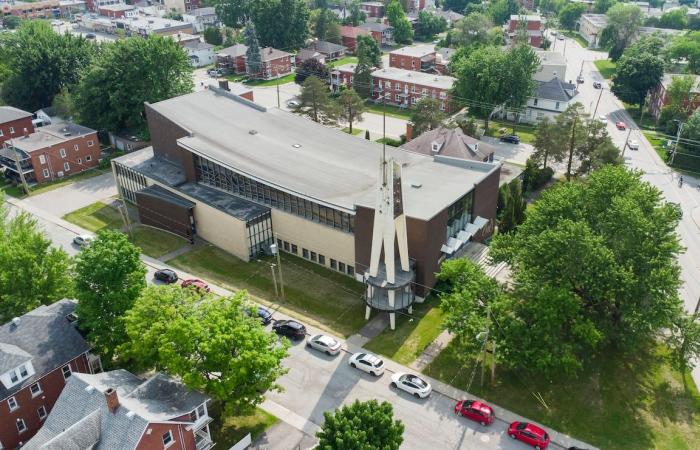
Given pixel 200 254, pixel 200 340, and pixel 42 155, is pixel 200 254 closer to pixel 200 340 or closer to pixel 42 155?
pixel 200 340

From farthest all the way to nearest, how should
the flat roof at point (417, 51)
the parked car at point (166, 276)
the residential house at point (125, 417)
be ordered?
the flat roof at point (417, 51) → the parked car at point (166, 276) → the residential house at point (125, 417)

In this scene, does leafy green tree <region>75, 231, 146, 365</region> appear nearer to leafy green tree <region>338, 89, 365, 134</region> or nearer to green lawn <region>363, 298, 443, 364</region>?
green lawn <region>363, 298, 443, 364</region>

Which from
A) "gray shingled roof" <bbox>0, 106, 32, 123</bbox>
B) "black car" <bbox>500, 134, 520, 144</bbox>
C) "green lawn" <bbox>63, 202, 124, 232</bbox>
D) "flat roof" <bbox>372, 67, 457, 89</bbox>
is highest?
"gray shingled roof" <bbox>0, 106, 32, 123</bbox>

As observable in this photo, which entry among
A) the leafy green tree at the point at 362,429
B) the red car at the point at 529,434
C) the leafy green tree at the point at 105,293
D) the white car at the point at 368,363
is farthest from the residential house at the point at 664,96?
the leafy green tree at the point at 105,293

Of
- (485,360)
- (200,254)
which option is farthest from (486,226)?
(200,254)

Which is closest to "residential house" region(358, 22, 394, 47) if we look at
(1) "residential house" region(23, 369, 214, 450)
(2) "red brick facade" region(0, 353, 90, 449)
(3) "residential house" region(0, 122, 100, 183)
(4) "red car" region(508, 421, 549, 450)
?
(3) "residential house" region(0, 122, 100, 183)

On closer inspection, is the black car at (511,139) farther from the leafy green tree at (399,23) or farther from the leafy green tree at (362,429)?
the leafy green tree at (399,23)
